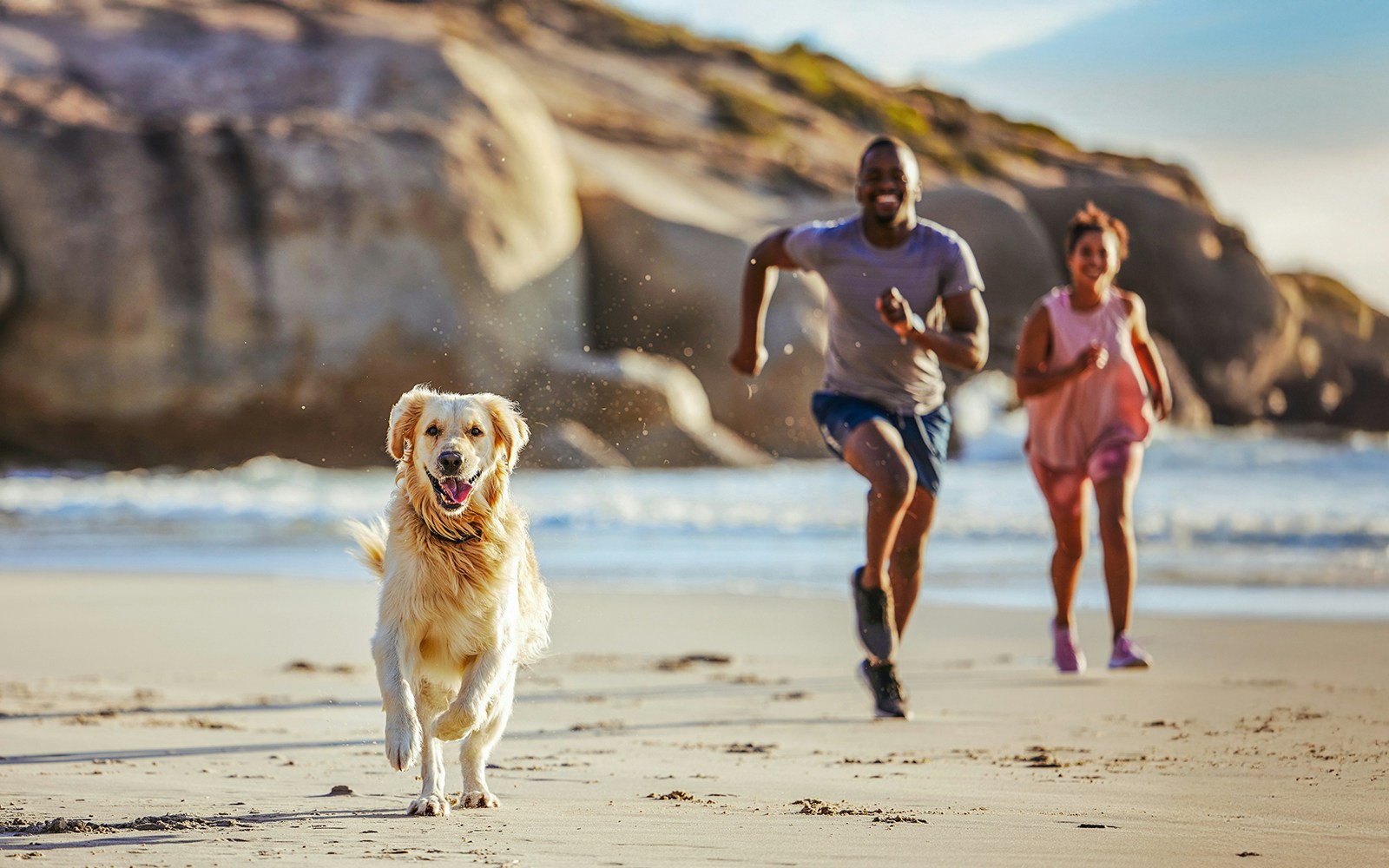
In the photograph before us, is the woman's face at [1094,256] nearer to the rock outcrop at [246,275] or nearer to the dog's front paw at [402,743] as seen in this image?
the dog's front paw at [402,743]

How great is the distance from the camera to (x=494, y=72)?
105 feet

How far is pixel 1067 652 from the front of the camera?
7129 mm

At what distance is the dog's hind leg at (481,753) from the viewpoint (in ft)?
14.3

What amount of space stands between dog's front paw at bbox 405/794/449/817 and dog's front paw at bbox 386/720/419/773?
0.11m

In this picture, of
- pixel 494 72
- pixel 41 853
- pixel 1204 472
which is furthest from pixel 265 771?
pixel 494 72

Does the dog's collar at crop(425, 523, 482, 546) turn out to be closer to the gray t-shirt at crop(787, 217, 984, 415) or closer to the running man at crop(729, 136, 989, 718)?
the running man at crop(729, 136, 989, 718)

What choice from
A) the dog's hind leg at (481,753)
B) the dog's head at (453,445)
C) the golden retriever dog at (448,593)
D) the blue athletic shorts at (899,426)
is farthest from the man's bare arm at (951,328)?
the dog's hind leg at (481,753)

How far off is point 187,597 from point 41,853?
255 inches

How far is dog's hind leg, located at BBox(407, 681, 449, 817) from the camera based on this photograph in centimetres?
418

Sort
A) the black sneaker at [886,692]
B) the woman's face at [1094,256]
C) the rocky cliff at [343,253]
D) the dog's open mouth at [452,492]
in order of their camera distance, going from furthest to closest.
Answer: the rocky cliff at [343,253] → the woman's face at [1094,256] → the black sneaker at [886,692] → the dog's open mouth at [452,492]

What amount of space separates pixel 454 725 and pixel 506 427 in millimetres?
830

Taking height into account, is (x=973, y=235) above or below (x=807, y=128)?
below

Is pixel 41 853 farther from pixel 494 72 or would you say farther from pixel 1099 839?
pixel 494 72

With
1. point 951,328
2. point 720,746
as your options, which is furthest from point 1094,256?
point 720,746
